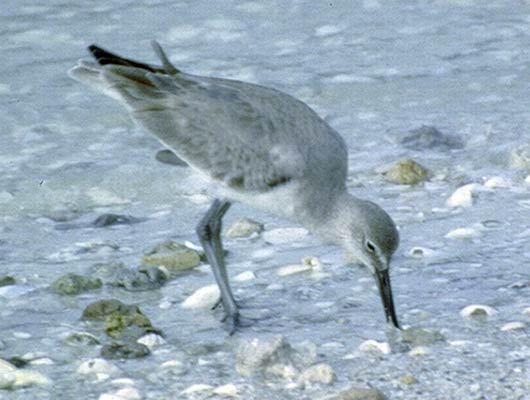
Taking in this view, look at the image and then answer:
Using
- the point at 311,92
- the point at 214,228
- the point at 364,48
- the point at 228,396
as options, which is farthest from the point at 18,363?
the point at 364,48

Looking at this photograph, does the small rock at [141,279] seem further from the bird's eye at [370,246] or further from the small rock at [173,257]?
the bird's eye at [370,246]

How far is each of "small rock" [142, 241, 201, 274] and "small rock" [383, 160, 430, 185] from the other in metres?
1.35

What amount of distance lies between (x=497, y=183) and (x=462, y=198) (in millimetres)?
310

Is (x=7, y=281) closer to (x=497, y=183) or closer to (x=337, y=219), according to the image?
(x=337, y=219)

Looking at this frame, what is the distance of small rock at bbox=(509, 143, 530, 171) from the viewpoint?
7.40m

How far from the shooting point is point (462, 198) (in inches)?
275

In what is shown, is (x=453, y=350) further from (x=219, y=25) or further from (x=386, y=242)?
(x=219, y=25)

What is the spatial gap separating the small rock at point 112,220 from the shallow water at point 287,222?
0.06 m

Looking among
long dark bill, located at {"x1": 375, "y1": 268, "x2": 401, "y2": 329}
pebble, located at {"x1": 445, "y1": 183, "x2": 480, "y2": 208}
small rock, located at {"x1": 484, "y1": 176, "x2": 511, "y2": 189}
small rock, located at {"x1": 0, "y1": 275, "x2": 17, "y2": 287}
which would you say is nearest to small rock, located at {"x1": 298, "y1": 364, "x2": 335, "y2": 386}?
long dark bill, located at {"x1": 375, "y1": 268, "x2": 401, "y2": 329}

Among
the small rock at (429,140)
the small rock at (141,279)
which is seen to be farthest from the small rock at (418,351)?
the small rock at (429,140)

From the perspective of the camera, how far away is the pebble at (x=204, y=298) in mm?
6010

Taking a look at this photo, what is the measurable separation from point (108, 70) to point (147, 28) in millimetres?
3697

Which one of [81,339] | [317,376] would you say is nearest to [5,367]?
[81,339]

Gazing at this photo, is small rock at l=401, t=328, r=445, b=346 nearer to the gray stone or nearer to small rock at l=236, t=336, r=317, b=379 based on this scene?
small rock at l=236, t=336, r=317, b=379
